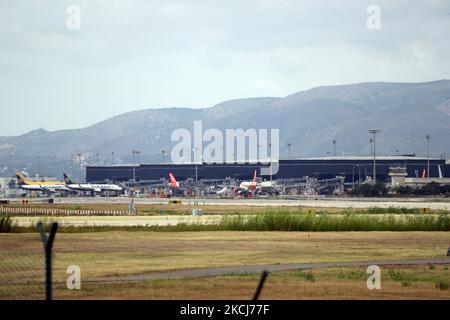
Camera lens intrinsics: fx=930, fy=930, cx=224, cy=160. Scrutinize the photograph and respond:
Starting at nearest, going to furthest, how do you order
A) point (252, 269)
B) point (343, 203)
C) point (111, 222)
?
point (252, 269)
point (111, 222)
point (343, 203)

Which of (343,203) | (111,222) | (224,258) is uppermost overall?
(224,258)

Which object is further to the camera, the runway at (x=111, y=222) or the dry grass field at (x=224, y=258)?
the runway at (x=111, y=222)

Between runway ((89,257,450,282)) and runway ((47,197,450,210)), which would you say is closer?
runway ((89,257,450,282))

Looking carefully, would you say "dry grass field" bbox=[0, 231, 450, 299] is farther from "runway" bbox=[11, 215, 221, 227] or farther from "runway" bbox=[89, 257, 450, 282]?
"runway" bbox=[11, 215, 221, 227]

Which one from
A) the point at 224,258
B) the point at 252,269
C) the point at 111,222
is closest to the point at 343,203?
the point at 111,222

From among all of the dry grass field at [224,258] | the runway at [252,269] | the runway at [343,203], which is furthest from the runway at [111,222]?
the runway at [343,203]

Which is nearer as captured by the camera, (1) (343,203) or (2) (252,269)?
(2) (252,269)

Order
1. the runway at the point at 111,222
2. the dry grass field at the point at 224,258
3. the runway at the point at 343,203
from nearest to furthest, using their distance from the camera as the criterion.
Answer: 1. the dry grass field at the point at 224,258
2. the runway at the point at 111,222
3. the runway at the point at 343,203

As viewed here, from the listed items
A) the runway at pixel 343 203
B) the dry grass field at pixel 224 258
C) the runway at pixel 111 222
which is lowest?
the runway at pixel 343 203

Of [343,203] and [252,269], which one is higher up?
[252,269]

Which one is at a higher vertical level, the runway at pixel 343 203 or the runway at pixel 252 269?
the runway at pixel 252 269

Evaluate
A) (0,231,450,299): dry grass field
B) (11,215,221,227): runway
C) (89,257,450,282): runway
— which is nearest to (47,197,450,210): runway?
(11,215,221,227): runway

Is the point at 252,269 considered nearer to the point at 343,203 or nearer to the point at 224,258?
the point at 224,258

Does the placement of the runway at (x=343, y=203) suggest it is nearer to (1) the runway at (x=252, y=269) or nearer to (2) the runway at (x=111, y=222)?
(2) the runway at (x=111, y=222)
